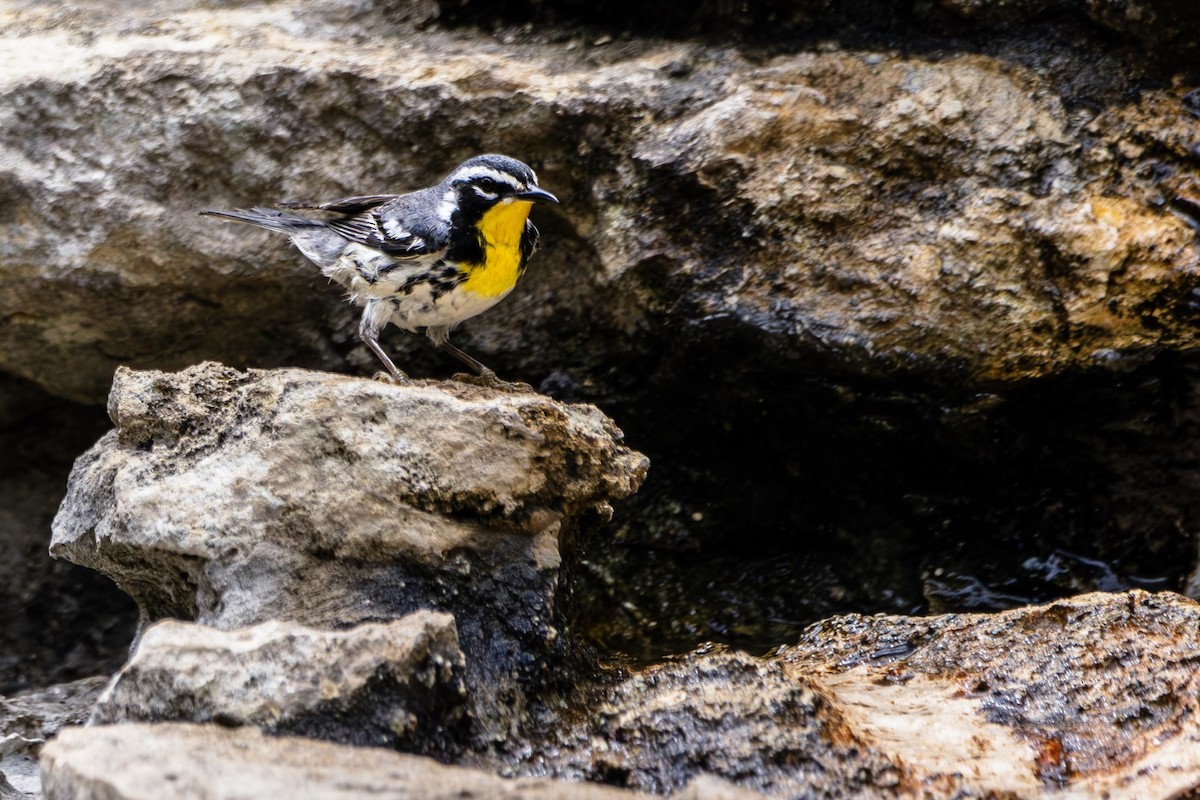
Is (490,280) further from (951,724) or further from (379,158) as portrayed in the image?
(951,724)

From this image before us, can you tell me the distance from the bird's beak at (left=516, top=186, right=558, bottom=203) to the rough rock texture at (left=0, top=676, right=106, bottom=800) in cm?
260

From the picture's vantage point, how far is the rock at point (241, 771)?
247 cm

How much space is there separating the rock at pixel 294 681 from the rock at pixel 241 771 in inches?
3.6

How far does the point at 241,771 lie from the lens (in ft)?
8.43

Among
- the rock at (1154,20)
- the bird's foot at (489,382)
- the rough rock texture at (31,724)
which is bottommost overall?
the rough rock texture at (31,724)

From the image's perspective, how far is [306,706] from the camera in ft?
9.68

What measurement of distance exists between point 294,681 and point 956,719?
1.86 m

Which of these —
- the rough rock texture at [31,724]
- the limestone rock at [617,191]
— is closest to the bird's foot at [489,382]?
the limestone rock at [617,191]

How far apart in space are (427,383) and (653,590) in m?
1.84

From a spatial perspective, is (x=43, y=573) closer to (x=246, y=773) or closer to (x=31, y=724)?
(x=31, y=724)

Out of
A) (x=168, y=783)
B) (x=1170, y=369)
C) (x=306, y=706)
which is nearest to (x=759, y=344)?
(x=1170, y=369)

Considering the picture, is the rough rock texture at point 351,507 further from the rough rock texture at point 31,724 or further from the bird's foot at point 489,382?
the rough rock texture at point 31,724

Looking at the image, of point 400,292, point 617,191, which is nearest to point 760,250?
point 617,191

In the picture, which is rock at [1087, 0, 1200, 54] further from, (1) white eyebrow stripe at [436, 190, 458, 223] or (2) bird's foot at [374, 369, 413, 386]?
(2) bird's foot at [374, 369, 413, 386]
